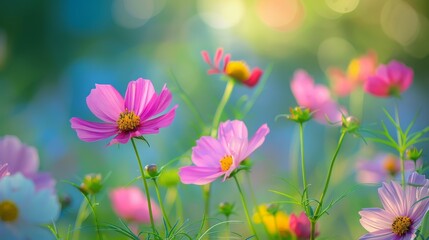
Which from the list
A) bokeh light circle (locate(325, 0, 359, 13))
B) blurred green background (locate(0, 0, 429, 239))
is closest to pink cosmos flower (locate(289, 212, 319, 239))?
blurred green background (locate(0, 0, 429, 239))

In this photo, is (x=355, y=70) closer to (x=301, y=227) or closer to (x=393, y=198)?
(x=301, y=227)

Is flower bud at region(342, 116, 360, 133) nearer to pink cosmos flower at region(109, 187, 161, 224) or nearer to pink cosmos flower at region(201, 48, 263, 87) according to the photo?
pink cosmos flower at region(201, 48, 263, 87)

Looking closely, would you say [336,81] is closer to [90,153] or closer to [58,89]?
[90,153]

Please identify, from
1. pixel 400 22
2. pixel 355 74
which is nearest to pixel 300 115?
pixel 355 74

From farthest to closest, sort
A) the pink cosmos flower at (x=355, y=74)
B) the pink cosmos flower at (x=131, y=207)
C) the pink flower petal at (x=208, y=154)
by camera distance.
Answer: the pink cosmos flower at (x=355, y=74), the pink cosmos flower at (x=131, y=207), the pink flower petal at (x=208, y=154)

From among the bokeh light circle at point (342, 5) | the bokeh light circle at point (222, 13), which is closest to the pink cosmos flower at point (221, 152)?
the bokeh light circle at point (342, 5)

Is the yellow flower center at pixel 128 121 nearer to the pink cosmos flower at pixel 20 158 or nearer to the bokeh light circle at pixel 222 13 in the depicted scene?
the pink cosmos flower at pixel 20 158
